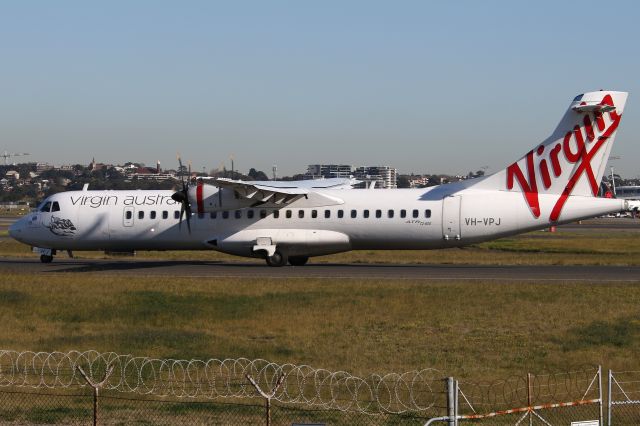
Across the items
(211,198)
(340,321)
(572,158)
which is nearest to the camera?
(340,321)

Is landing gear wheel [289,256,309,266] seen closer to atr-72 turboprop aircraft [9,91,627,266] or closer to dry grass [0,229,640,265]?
atr-72 turboprop aircraft [9,91,627,266]

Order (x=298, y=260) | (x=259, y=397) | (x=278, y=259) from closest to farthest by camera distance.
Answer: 1. (x=259, y=397)
2. (x=278, y=259)
3. (x=298, y=260)

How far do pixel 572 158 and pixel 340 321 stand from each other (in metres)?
15.3

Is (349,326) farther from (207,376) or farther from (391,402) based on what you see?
(391,402)

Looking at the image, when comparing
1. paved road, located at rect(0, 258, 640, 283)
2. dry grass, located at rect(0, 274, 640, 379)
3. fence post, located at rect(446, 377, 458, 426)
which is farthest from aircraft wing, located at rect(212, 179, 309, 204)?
fence post, located at rect(446, 377, 458, 426)

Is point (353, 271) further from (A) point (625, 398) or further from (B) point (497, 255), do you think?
(A) point (625, 398)

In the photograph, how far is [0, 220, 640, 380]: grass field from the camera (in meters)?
23.9

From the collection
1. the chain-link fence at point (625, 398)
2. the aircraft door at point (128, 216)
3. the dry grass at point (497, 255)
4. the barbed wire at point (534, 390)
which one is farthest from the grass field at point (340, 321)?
the dry grass at point (497, 255)

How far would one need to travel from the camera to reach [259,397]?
774 inches

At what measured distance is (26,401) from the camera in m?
18.4

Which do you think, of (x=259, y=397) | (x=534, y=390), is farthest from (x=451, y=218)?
(x=259, y=397)

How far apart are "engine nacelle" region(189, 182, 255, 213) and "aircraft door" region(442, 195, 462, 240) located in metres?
8.81

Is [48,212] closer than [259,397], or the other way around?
[259,397]

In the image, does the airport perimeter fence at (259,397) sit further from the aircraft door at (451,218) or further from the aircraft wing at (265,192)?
the aircraft wing at (265,192)
